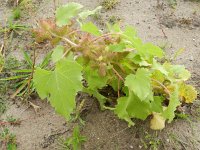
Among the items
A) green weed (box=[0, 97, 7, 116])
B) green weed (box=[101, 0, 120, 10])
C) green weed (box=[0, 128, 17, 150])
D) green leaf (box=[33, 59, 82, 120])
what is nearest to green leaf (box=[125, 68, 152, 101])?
green leaf (box=[33, 59, 82, 120])

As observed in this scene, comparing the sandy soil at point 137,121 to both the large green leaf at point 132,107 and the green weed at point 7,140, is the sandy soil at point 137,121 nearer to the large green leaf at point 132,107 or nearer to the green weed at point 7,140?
the green weed at point 7,140

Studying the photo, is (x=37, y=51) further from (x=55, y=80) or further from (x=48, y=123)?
(x=55, y=80)

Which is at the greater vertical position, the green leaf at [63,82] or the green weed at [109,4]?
the green leaf at [63,82]

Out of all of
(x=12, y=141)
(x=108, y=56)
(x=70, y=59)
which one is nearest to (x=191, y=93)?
(x=108, y=56)

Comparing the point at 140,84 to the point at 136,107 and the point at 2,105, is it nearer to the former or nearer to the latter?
the point at 136,107

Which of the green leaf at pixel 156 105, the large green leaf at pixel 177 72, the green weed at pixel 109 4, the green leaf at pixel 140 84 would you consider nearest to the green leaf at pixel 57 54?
the green leaf at pixel 140 84

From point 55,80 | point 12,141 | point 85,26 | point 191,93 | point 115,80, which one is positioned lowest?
point 12,141

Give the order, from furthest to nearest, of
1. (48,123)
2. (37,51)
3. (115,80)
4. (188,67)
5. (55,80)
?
(37,51) < (188,67) < (48,123) < (115,80) < (55,80)
